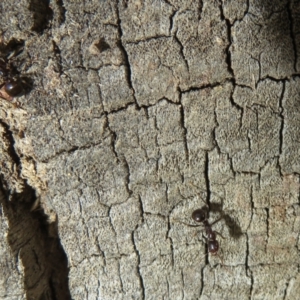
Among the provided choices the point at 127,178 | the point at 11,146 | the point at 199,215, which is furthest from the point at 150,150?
the point at 11,146

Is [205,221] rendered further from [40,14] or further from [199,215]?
[40,14]

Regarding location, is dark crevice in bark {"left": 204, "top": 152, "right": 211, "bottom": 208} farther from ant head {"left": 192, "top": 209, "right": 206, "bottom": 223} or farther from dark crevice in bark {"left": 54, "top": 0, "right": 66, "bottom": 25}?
dark crevice in bark {"left": 54, "top": 0, "right": 66, "bottom": 25}

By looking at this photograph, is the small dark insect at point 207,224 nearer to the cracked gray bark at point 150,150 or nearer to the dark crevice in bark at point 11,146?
the cracked gray bark at point 150,150

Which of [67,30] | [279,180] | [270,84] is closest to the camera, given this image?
[67,30]

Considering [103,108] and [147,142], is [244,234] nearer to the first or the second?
[147,142]

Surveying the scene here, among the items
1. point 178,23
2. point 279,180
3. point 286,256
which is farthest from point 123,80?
point 286,256

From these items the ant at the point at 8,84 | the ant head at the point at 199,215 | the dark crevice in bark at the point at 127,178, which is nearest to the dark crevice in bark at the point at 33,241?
the ant at the point at 8,84

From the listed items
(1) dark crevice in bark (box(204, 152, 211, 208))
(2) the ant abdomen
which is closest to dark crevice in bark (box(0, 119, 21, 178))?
(2) the ant abdomen
